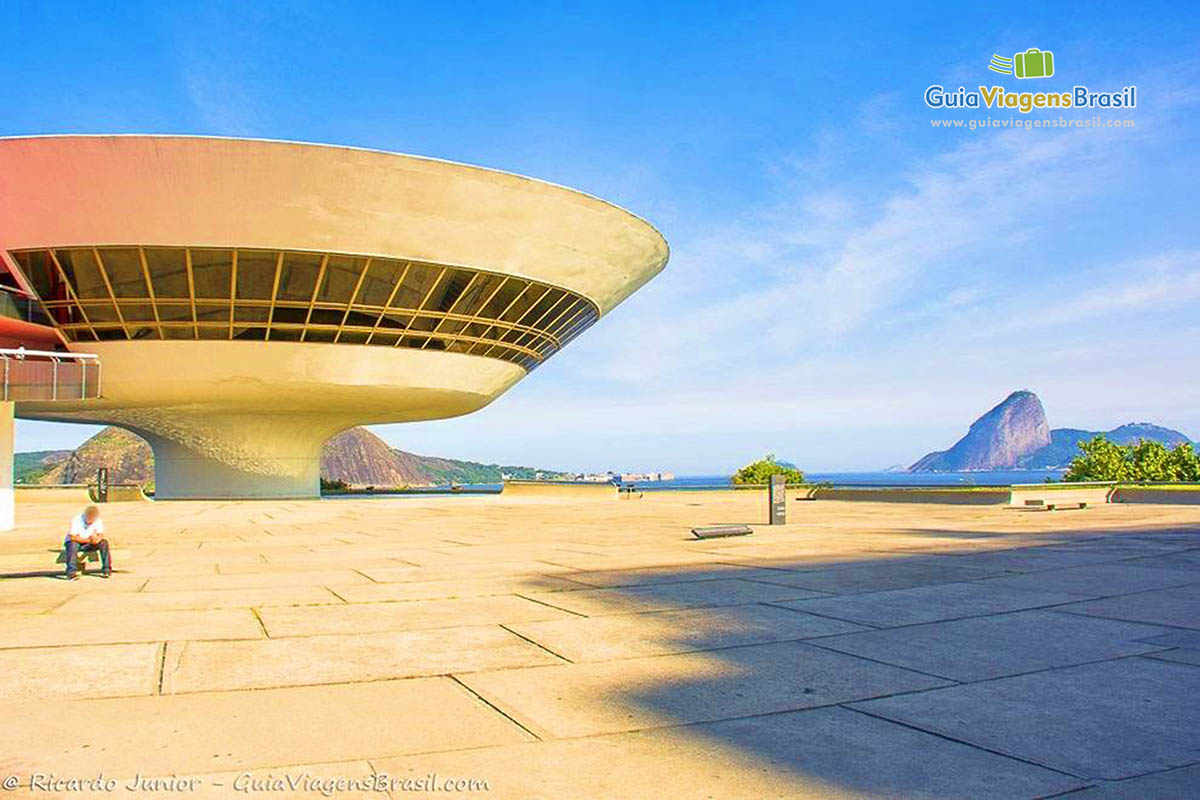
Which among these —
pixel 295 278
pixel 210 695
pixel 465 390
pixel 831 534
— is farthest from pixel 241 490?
pixel 210 695

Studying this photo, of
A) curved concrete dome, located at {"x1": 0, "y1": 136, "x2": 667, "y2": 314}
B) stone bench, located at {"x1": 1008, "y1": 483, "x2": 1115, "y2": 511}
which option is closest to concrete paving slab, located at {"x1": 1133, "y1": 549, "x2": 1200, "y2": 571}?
stone bench, located at {"x1": 1008, "y1": 483, "x2": 1115, "y2": 511}

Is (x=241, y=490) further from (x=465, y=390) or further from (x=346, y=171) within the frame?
(x=346, y=171)

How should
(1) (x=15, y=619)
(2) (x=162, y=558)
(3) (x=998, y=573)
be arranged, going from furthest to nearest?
(2) (x=162, y=558) < (3) (x=998, y=573) < (1) (x=15, y=619)

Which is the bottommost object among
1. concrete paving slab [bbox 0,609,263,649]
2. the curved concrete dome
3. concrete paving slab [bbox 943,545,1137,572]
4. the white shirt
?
concrete paving slab [bbox 943,545,1137,572]

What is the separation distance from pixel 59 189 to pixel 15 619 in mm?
24683

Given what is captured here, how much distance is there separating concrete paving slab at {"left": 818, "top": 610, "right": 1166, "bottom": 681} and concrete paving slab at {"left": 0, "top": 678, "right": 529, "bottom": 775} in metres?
3.21

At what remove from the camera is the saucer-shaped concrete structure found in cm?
2894

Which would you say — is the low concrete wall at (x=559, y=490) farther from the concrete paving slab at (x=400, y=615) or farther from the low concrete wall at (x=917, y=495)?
the concrete paving slab at (x=400, y=615)

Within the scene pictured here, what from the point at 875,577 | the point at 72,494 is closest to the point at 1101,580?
the point at 875,577

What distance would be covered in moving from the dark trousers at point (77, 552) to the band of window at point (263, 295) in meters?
21.5

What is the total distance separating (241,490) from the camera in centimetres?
4284

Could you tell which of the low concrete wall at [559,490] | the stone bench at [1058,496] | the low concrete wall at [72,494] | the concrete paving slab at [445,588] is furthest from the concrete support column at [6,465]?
the stone bench at [1058,496]

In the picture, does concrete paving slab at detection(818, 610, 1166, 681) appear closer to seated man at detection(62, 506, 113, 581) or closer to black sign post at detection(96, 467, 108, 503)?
seated man at detection(62, 506, 113, 581)

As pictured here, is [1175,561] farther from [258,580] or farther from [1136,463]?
[1136,463]
